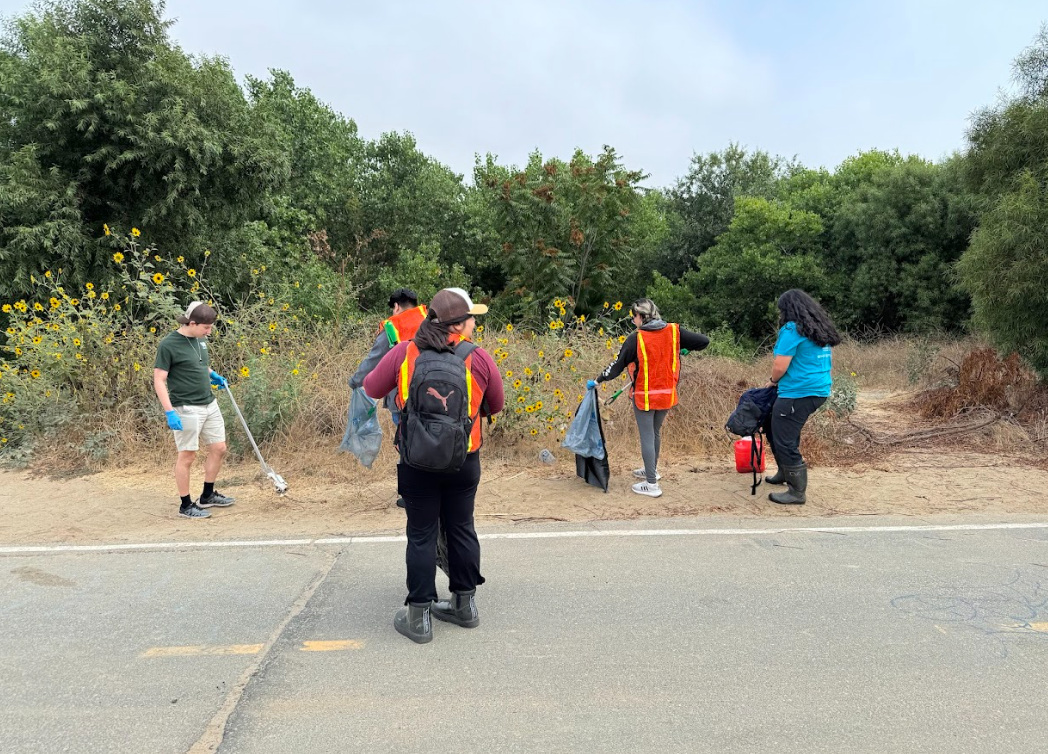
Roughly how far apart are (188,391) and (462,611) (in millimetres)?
3450

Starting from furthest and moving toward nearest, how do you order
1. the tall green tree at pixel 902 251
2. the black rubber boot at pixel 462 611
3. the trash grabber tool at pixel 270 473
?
the tall green tree at pixel 902 251 → the trash grabber tool at pixel 270 473 → the black rubber boot at pixel 462 611

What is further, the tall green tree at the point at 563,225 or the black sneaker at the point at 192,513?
the tall green tree at the point at 563,225

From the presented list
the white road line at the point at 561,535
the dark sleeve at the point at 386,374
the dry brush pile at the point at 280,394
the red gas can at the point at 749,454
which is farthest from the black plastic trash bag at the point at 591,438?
the dark sleeve at the point at 386,374

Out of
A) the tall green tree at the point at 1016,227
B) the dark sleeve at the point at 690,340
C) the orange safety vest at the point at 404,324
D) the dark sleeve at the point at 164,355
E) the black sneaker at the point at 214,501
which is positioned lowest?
the black sneaker at the point at 214,501

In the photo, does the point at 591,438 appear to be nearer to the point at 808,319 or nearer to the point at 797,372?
the point at 797,372

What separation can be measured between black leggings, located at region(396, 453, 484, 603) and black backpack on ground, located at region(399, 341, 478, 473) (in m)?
0.19

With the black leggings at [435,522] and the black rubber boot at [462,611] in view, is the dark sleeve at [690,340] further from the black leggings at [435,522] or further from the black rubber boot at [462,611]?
the black rubber boot at [462,611]

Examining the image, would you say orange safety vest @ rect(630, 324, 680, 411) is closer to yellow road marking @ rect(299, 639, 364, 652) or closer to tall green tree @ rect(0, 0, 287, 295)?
yellow road marking @ rect(299, 639, 364, 652)

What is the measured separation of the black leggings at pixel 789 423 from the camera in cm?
592

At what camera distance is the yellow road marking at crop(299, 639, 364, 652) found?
138 inches

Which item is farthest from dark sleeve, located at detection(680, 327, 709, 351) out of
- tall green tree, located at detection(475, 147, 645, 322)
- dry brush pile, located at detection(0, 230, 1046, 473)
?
tall green tree, located at detection(475, 147, 645, 322)

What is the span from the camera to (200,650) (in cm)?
350

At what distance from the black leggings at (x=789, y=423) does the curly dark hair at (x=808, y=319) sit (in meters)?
0.51

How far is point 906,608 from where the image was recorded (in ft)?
12.8
